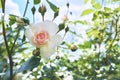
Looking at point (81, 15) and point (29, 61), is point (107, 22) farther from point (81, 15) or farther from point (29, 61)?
point (29, 61)

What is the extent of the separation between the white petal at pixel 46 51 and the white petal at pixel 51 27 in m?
0.05

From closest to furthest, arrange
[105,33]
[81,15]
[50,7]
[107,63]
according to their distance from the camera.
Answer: [50,7] → [81,15] → [107,63] → [105,33]

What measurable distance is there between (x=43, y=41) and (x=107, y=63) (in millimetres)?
1819

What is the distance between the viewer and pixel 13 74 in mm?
1230

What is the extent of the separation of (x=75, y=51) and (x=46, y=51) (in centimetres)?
34

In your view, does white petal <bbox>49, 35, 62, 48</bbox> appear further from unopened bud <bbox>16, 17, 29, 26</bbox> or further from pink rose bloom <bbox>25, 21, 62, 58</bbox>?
unopened bud <bbox>16, 17, 29, 26</bbox>

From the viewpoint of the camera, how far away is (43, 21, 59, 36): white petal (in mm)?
1182

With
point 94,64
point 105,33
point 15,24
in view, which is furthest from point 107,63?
point 15,24

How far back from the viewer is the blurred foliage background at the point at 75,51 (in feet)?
4.39

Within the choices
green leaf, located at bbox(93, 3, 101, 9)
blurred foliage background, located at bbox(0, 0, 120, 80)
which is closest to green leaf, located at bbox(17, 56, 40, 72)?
blurred foliage background, located at bbox(0, 0, 120, 80)

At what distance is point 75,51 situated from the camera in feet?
4.91

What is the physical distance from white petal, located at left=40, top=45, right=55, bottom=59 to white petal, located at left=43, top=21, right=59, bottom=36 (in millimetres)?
48

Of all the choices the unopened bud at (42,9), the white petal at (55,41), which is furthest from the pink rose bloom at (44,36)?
the unopened bud at (42,9)

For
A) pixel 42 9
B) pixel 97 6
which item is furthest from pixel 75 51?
pixel 97 6
